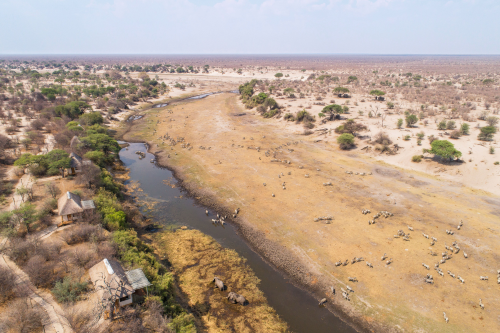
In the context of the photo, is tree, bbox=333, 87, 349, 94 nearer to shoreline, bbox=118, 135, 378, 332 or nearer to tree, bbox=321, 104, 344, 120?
tree, bbox=321, 104, 344, 120

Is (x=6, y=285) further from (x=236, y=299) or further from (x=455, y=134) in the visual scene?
(x=455, y=134)

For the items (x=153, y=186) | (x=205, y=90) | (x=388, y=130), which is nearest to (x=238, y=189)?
(x=153, y=186)

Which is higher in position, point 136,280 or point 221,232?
point 136,280

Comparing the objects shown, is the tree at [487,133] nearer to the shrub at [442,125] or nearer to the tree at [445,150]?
the shrub at [442,125]

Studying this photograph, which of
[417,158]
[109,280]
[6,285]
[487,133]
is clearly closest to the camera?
[109,280]

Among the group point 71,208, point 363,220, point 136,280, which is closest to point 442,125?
point 363,220

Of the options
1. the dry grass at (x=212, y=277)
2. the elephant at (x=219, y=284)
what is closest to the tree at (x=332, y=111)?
the dry grass at (x=212, y=277)

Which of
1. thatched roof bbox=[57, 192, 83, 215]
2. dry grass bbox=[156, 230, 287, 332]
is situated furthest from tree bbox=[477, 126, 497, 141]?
thatched roof bbox=[57, 192, 83, 215]
